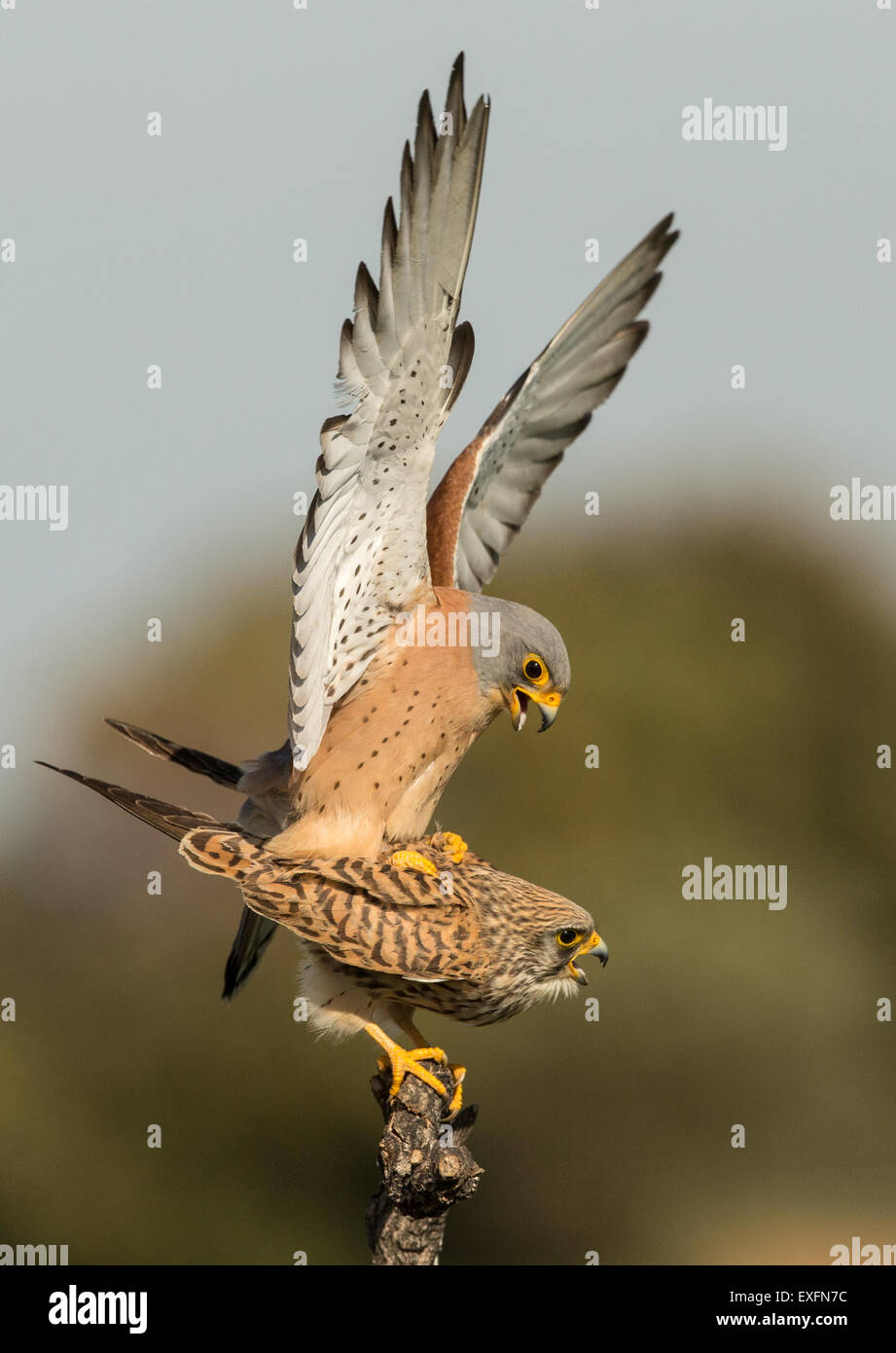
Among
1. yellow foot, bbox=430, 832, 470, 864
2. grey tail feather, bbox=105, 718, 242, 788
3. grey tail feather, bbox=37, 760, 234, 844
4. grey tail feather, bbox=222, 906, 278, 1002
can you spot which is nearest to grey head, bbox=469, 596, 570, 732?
yellow foot, bbox=430, 832, 470, 864

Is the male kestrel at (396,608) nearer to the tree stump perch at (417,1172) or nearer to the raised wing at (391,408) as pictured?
the raised wing at (391,408)

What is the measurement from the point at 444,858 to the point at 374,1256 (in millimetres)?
1261

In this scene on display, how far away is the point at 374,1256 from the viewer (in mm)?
4215

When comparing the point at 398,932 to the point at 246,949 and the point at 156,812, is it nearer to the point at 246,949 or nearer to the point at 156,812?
the point at 156,812

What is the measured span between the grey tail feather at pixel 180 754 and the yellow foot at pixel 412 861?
73 cm

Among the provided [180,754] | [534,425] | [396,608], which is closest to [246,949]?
Result: [180,754]

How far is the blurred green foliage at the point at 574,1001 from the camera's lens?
9984 millimetres

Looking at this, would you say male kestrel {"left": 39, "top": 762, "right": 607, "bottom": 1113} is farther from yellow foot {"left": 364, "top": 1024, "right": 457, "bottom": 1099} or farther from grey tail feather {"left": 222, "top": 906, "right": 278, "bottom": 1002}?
grey tail feather {"left": 222, "top": 906, "right": 278, "bottom": 1002}

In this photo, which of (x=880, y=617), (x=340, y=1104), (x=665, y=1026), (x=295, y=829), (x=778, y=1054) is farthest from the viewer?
(x=880, y=617)

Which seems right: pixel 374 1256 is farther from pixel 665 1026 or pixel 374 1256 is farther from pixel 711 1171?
pixel 711 1171

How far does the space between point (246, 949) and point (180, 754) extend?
2.63 feet

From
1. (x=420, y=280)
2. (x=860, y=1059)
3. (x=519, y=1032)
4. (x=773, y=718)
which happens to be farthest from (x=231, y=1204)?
(x=420, y=280)

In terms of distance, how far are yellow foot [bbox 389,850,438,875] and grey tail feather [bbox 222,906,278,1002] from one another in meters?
0.69

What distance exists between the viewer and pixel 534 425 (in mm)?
5816
